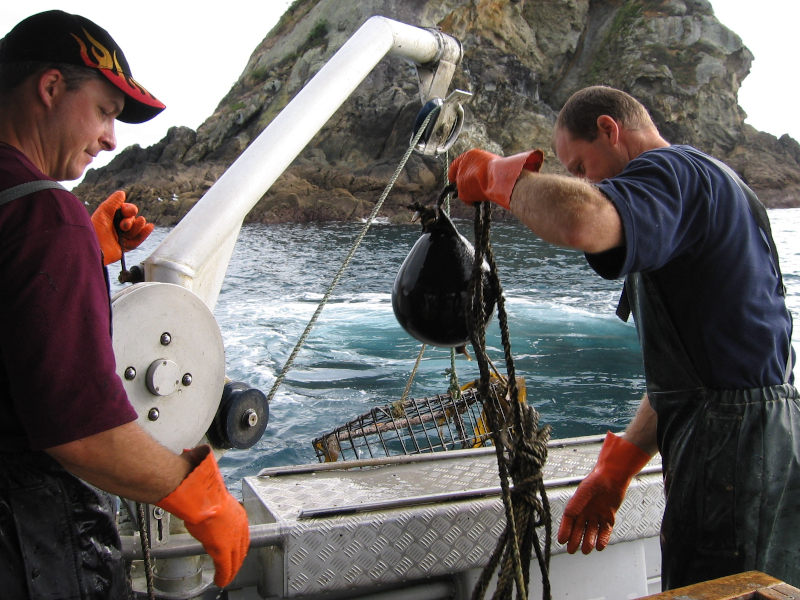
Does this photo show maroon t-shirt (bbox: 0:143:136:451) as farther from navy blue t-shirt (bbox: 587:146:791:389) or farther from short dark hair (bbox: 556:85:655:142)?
short dark hair (bbox: 556:85:655:142)

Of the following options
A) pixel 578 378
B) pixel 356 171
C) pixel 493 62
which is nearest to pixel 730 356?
pixel 578 378

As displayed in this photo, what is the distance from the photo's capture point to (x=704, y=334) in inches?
71.1

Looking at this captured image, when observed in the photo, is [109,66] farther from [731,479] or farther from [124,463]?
[731,479]

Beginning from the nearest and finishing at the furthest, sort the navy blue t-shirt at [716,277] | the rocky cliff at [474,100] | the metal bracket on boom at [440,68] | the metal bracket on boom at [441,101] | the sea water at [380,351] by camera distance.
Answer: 1. the navy blue t-shirt at [716,277]
2. the metal bracket on boom at [441,101]
3. the metal bracket on boom at [440,68]
4. the sea water at [380,351]
5. the rocky cliff at [474,100]

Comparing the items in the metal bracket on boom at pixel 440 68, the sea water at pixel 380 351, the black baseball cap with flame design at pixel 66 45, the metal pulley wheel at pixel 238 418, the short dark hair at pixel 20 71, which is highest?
the metal bracket on boom at pixel 440 68

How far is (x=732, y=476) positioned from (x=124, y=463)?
1716 millimetres

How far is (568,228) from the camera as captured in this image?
138 centimetres

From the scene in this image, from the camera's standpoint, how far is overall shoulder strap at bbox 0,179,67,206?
124 cm

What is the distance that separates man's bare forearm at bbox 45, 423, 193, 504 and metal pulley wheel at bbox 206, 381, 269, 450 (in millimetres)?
830

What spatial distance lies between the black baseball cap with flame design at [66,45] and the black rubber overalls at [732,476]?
1.68 metres

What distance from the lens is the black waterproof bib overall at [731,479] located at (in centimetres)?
178

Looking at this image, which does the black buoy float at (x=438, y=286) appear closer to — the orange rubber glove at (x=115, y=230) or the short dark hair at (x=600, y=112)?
the short dark hair at (x=600, y=112)

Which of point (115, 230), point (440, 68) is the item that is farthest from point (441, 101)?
point (115, 230)

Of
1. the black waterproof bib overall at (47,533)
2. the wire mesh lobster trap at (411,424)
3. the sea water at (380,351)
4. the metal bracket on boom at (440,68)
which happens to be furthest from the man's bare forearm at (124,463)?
the sea water at (380,351)
